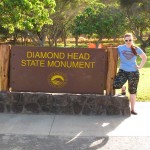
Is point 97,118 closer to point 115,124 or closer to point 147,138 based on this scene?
point 115,124

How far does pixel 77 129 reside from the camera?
7031mm

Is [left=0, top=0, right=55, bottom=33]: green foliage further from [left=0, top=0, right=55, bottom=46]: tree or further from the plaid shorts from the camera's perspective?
the plaid shorts

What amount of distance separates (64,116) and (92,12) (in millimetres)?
33249

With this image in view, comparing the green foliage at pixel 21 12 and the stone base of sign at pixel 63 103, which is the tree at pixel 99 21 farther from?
the stone base of sign at pixel 63 103

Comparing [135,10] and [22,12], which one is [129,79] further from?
[135,10]

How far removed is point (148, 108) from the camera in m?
8.72

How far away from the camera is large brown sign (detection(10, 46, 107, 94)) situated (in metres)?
8.41

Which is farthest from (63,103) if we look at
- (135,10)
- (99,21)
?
(135,10)

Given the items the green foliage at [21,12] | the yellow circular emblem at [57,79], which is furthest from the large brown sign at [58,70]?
the green foliage at [21,12]

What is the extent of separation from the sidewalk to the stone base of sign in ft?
0.58

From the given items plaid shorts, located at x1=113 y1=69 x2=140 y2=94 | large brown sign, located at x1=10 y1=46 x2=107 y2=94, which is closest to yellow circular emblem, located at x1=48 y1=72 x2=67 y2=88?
large brown sign, located at x1=10 y1=46 x2=107 y2=94

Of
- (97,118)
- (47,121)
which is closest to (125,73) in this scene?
(97,118)

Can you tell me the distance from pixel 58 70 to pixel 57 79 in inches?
7.8

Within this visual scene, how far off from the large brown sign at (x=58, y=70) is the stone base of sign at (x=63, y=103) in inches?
12.2
